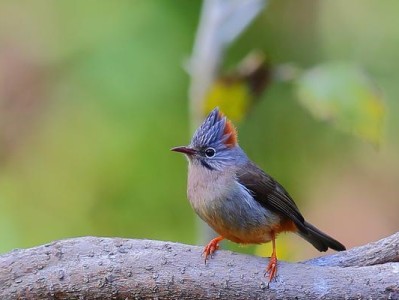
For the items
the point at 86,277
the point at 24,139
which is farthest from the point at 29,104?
the point at 86,277

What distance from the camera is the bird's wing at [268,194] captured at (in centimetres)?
363

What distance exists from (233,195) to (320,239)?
1.84 feet

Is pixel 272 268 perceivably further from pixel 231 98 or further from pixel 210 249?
pixel 231 98

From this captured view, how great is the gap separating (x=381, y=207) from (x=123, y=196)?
224cm

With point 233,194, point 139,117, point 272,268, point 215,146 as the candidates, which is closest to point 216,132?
point 215,146

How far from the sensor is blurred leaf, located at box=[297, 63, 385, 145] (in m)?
3.65

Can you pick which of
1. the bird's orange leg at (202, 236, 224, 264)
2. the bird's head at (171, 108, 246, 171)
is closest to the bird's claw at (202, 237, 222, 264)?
the bird's orange leg at (202, 236, 224, 264)

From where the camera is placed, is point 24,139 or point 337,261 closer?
point 337,261

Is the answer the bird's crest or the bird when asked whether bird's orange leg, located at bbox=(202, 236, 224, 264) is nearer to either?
the bird

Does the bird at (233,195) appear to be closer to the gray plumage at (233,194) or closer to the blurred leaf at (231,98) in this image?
the gray plumage at (233,194)

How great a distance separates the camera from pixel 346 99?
12.2ft

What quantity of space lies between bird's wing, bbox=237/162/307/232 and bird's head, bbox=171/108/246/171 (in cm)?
12

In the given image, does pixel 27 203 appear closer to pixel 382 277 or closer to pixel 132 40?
pixel 132 40

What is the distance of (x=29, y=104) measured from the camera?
247 inches
